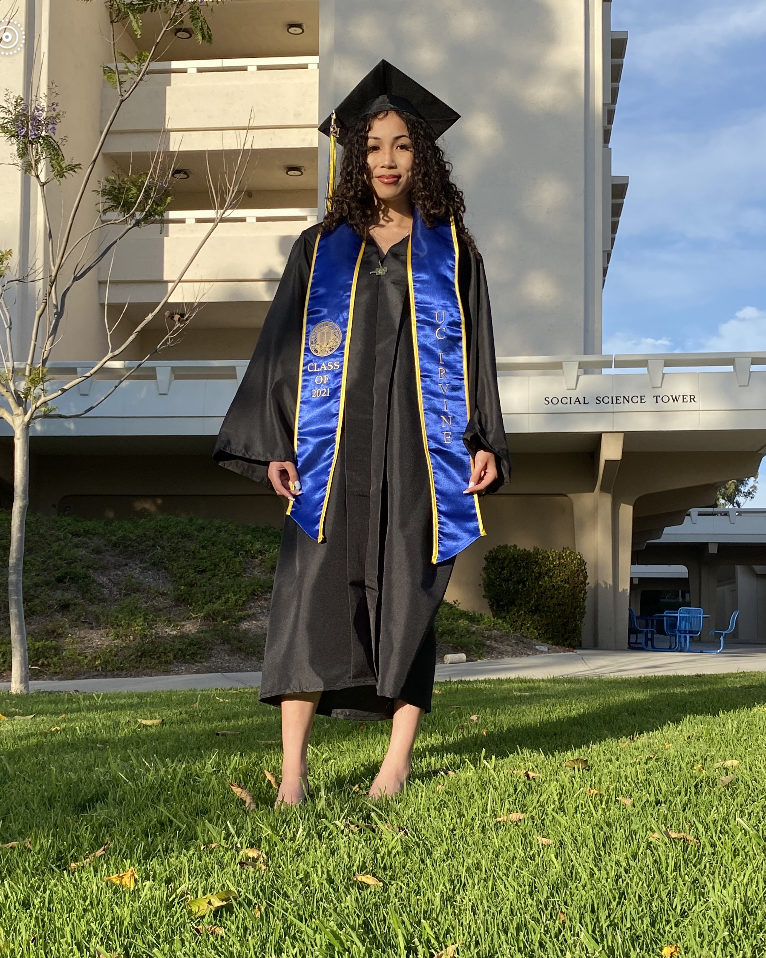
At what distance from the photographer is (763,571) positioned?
44.4 m

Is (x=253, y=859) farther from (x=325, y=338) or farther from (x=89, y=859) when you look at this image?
(x=325, y=338)

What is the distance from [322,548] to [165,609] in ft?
33.7

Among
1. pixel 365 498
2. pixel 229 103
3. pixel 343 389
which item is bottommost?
pixel 365 498

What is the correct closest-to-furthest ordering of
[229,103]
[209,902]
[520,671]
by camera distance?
[209,902]
[520,671]
[229,103]

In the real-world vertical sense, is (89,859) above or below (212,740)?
above

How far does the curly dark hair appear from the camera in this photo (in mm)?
3350

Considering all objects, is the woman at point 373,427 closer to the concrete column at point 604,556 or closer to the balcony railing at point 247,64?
the concrete column at point 604,556

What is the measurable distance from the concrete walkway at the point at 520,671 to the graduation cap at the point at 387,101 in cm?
607

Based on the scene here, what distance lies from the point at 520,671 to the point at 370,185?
328 inches

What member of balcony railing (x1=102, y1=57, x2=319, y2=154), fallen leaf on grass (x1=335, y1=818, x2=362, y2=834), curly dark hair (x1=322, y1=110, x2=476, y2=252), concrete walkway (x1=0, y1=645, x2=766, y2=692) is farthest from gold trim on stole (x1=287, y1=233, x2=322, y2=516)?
balcony railing (x1=102, y1=57, x2=319, y2=154)

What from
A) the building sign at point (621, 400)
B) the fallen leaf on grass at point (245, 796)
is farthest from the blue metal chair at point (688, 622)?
the fallen leaf on grass at point (245, 796)

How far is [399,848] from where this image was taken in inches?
90.7

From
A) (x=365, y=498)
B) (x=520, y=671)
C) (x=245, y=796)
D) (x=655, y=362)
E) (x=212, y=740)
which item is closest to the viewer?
(x=245, y=796)

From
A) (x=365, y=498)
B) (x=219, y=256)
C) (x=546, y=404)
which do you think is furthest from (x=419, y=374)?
(x=219, y=256)
